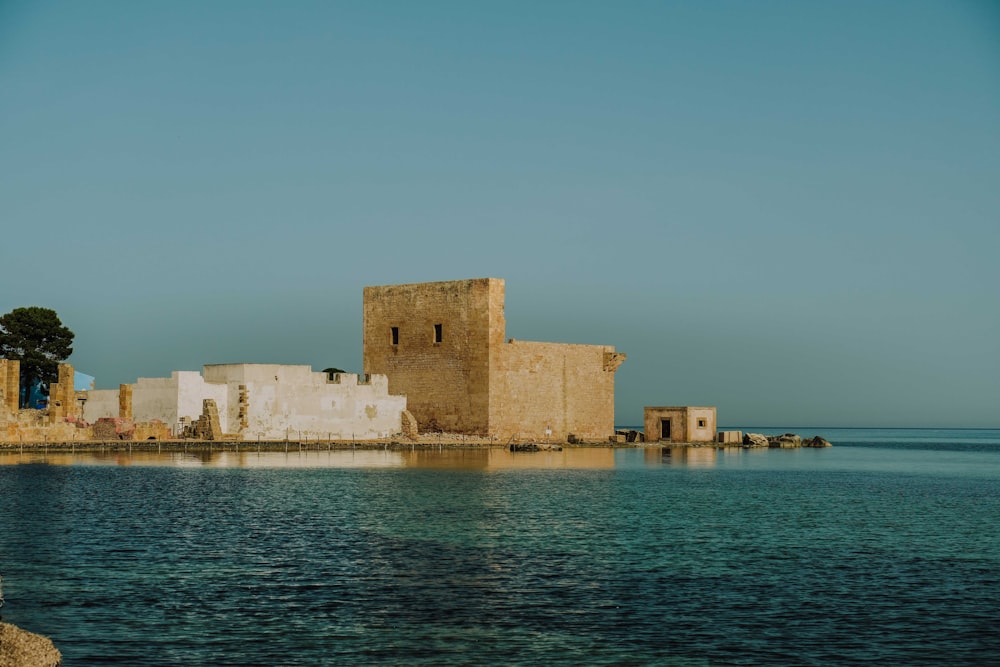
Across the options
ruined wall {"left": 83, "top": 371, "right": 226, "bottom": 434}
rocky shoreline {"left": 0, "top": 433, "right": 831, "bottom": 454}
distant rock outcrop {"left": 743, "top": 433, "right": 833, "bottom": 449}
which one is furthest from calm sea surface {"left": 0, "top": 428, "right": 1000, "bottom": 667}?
distant rock outcrop {"left": 743, "top": 433, "right": 833, "bottom": 449}

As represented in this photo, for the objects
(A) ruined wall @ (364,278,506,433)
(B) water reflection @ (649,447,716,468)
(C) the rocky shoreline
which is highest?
(A) ruined wall @ (364,278,506,433)

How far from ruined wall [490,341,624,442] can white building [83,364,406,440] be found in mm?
4193

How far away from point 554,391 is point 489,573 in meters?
29.3

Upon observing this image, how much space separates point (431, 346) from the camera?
41219 mm

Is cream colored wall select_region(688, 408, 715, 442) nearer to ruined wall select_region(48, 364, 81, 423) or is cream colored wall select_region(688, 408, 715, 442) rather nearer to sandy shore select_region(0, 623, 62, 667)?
ruined wall select_region(48, 364, 81, 423)

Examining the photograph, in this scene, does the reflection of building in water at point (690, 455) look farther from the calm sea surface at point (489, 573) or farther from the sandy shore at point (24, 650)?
the sandy shore at point (24, 650)

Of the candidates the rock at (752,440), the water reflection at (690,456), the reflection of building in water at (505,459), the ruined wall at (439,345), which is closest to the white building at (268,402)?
the ruined wall at (439,345)

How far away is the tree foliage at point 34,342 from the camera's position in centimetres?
4784

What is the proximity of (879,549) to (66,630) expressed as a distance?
10905mm

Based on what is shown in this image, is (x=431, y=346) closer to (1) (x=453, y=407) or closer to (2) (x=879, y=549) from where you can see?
(1) (x=453, y=407)

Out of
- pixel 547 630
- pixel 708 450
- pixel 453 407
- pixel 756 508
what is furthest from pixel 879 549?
pixel 708 450

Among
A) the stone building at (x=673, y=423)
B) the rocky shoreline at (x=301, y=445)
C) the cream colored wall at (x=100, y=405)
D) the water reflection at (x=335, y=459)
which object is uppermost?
the cream colored wall at (x=100, y=405)

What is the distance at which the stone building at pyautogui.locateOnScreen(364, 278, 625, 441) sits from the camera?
1574 inches

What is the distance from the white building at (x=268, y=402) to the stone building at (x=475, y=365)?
150 centimetres
